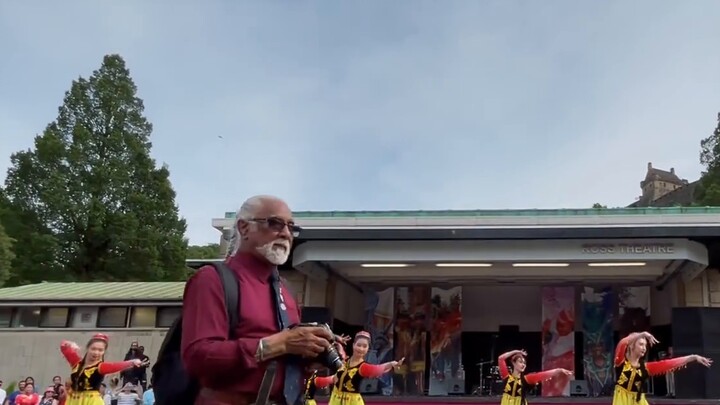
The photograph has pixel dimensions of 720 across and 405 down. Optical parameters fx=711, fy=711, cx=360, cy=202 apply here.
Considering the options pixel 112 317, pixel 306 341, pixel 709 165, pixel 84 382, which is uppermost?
pixel 709 165

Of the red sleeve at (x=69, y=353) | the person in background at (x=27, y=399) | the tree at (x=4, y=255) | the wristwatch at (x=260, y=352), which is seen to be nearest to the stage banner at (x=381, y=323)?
the person in background at (x=27, y=399)

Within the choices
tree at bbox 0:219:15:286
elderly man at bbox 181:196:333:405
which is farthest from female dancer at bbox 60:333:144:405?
tree at bbox 0:219:15:286

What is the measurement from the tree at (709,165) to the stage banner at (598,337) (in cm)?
2393

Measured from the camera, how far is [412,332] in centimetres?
2066

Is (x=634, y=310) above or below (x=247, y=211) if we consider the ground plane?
above

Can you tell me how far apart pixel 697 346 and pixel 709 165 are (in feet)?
112

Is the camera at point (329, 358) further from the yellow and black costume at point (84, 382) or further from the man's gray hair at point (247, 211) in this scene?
the yellow and black costume at point (84, 382)

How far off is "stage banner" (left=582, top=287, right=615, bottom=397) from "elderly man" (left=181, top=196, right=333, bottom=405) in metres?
18.3

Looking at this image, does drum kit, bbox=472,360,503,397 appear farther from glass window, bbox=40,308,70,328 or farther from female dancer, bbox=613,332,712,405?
glass window, bbox=40,308,70,328

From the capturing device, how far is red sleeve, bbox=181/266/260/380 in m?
2.38

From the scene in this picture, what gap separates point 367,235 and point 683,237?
22.6 ft

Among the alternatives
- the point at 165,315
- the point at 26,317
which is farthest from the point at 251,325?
the point at 26,317

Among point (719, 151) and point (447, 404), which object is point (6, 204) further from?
point (719, 151)

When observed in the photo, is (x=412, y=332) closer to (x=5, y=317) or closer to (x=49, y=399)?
(x=49, y=399)
